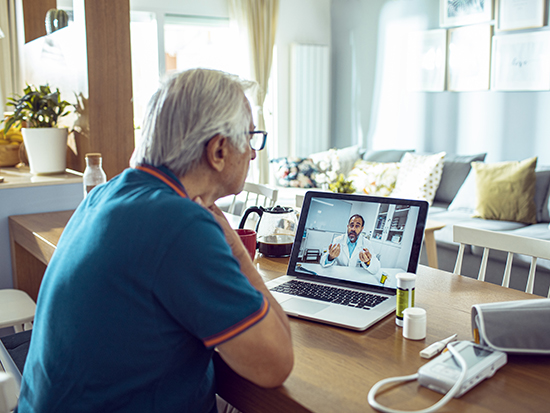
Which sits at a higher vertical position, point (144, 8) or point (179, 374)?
point (144, 8)

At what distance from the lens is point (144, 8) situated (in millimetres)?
4988

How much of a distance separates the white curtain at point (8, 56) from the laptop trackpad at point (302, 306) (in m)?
4.33

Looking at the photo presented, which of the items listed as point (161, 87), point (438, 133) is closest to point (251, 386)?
point (161, 87)

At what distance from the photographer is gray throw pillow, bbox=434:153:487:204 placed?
13.8 feet

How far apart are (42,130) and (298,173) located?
2.80 metres

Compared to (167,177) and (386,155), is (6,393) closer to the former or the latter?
(167,177)

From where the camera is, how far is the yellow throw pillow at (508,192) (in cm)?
358

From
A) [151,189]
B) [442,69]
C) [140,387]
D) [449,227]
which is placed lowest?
[449,227]

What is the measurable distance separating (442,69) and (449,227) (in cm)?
181

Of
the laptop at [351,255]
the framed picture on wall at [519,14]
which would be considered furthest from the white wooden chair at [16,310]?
the framed picture on wall at [519,14]

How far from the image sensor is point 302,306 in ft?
4.00

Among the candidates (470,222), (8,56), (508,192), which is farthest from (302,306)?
(8,56)

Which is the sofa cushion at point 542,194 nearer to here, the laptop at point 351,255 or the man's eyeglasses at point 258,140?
the laptop at point 351,255

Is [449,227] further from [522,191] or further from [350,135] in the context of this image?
[350,135]
